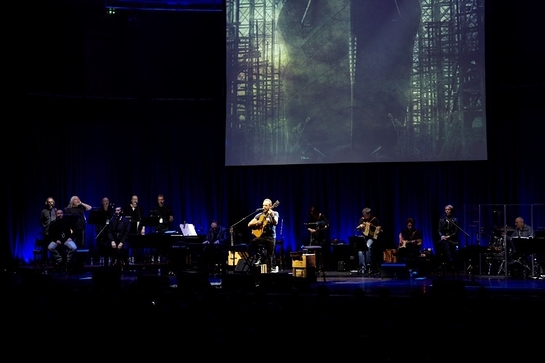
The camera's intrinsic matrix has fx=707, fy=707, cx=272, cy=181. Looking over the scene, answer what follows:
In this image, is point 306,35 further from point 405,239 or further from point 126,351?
point 126,351

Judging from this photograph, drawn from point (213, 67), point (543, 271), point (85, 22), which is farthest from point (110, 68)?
point (543, 271)

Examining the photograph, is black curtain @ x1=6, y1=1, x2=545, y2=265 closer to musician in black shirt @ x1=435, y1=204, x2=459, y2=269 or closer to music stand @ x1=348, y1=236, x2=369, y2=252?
musician in black shirt @ x1=435, y1=204, x2=459, y2=269

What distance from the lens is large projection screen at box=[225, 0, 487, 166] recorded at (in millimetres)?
15750

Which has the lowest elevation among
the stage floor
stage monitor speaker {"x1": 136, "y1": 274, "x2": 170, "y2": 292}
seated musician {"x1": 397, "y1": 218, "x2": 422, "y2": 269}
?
the stage floor

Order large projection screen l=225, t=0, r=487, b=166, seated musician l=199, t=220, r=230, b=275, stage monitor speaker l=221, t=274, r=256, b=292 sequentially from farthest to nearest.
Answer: large projection screen l=225, t=0, r=487, b=166 → seated musician l=199, t=220, r=230, b=275 → stage monitor speaker l=221, t=274, r=256, b=292

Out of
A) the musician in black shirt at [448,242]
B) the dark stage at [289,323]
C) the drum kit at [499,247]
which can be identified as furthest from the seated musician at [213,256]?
the drum kit at [499,247]

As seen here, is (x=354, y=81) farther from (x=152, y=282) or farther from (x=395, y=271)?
(x=152, y=282)

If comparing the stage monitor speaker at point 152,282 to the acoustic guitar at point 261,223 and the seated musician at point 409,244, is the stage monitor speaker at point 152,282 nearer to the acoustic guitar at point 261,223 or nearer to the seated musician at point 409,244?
the acoustic guitar at point 261,223

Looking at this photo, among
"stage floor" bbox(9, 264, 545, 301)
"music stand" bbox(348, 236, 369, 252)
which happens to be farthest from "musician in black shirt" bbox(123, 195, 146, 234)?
"music stand" bbox(348, 236, 369, 252)

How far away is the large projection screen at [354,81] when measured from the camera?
620 inches

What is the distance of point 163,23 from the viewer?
19.0m

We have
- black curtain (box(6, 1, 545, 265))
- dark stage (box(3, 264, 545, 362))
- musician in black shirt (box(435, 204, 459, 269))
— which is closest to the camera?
dark stage (box(3, 264, 545, 362))

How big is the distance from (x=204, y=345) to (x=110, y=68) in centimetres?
1514

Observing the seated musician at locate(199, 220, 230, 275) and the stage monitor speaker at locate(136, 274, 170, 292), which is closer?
the stage monitor speaker at locate(136, 274, 170, 292)
